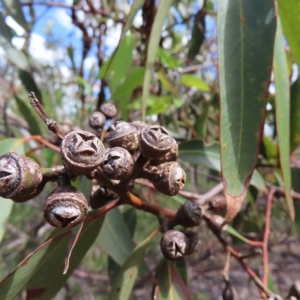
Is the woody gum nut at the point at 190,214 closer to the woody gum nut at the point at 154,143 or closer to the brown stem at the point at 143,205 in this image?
the brown stem at the point at 143,205

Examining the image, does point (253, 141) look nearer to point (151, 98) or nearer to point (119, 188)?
point (119, 188)

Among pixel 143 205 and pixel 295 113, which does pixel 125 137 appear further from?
pixel 295 113

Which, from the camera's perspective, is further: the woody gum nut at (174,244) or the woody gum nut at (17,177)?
the woody gum nut at (174,244)

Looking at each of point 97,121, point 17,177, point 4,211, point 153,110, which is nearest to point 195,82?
point 153,110

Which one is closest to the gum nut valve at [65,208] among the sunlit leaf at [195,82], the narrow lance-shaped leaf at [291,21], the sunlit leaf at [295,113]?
the narrow lance-shaped leaf at [291,21]

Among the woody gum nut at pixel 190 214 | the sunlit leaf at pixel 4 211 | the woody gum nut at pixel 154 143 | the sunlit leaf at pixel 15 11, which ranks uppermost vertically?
the sunlit leaf at pixel 15 11

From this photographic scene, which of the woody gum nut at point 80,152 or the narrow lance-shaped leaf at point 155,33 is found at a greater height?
the narrow lance-shaped leaf at point 155,33

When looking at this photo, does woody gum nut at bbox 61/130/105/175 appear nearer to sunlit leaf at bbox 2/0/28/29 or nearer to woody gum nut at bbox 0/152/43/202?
woody gum nut at bbox 0/152/43/202
